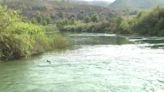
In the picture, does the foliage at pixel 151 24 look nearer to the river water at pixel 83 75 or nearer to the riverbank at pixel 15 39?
the riverbank at pixel 15 39

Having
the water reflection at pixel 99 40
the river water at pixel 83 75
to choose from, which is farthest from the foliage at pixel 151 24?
the river water at pixel 83 75

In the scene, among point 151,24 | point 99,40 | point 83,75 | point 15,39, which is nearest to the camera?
point 83,75

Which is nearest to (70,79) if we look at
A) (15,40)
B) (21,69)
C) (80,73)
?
(80,73)

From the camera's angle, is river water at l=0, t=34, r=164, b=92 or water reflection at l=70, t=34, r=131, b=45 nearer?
river water at l=0, t=34, r=164, b=92

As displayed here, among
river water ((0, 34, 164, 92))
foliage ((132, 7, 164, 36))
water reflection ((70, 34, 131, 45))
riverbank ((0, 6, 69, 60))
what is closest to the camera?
river water ((0, 34, 164, 92))

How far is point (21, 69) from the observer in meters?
32.0

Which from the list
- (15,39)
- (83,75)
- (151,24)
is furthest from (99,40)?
(83,75)

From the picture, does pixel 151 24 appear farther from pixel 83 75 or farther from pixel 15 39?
pixel 83 75

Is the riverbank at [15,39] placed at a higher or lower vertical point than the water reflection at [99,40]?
higher

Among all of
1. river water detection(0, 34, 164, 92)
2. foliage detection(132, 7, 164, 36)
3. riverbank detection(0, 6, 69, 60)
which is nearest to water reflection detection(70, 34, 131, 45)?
foliage detection(132, 7, 164, 36)

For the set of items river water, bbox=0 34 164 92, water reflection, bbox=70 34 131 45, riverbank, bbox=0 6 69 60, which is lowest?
water reflection, bbox=70 34 131 45

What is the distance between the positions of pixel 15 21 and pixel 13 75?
14.8m

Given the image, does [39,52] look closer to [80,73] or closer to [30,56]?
[30,56]

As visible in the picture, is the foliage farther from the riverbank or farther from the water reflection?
the riverbank
